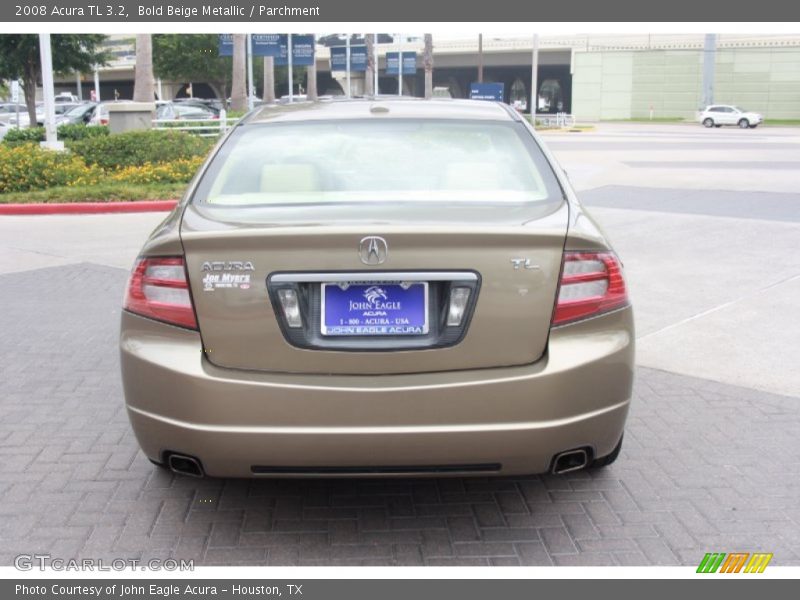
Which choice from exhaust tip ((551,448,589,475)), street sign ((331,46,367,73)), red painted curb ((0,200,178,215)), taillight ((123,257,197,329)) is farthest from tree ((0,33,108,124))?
exhaust tip ((551,448,589,475))

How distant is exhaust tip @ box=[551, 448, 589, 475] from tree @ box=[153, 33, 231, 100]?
66366 millimetres

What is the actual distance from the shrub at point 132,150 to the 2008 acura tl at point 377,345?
1454cm

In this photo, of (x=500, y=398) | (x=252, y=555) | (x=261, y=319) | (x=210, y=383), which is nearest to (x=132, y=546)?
(x=252, y=555)

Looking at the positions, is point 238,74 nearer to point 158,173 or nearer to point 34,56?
point 34,56

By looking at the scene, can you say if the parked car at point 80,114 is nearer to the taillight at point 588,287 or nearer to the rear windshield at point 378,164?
the rear windshield at point 378,164

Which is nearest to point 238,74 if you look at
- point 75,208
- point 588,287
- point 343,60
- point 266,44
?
point 266,44

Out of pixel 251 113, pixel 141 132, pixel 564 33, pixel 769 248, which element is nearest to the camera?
pixel 251 113

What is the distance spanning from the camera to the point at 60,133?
982 inches

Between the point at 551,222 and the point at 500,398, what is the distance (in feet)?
2.37

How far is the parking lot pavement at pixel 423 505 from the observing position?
3686 millimetres

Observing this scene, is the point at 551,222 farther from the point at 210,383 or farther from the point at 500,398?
the point at 210,383

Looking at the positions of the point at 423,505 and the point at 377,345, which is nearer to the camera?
the point at 377,345

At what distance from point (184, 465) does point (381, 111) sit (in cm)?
210

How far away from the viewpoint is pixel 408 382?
3.38m
